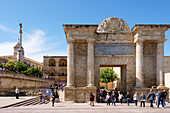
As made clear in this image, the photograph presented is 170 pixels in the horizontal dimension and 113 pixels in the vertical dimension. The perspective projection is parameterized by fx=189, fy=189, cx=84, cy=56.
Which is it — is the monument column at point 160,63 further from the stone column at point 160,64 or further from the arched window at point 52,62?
the arched window at point 52,62

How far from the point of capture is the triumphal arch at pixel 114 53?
18.9 m

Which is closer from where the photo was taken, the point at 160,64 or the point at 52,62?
the point at 160,64

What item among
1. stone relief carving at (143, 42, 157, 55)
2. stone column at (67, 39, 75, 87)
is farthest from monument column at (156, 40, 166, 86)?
stone column at (67, 39, 75, 87)

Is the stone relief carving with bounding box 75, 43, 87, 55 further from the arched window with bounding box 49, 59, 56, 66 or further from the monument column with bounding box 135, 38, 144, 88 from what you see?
the arched window with bounding box 49, 59, 56, 66

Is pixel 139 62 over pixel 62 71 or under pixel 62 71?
over

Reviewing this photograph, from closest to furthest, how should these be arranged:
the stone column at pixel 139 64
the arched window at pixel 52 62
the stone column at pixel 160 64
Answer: the stone column at pixel 139 64 → the stone column at pixel 160 64 → the arched window at pixel 52 62

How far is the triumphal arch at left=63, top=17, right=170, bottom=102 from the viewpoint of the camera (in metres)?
18.9

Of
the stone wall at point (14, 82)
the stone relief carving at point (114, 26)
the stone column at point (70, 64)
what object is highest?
the stone relief carving at point (114, 26)

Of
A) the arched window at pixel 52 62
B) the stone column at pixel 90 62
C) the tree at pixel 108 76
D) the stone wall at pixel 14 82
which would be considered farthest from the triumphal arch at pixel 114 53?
the arched window at pixel 52 62

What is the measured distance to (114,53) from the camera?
1969 cm

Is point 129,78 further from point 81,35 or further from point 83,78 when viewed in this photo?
point 81,35

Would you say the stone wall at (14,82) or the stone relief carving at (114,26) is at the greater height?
the stone relief carving at (114,26)

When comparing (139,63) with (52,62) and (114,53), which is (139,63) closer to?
(114,53)

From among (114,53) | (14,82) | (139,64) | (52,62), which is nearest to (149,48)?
(139,64)
